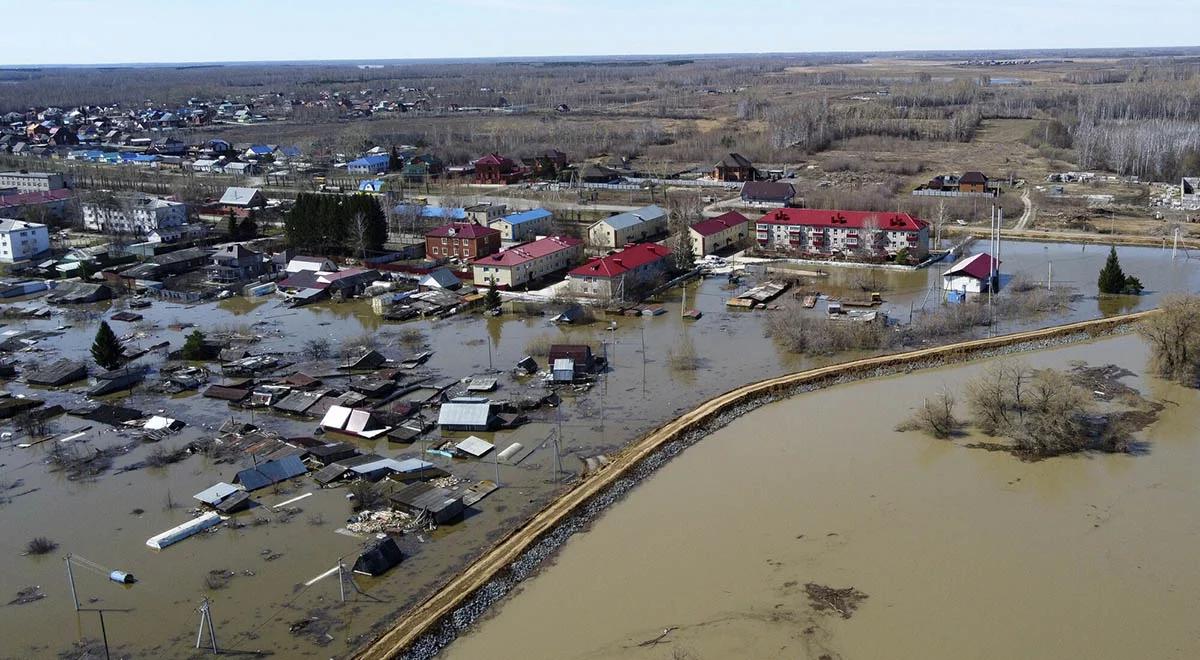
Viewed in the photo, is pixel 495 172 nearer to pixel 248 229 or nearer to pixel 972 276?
pixel 248 229

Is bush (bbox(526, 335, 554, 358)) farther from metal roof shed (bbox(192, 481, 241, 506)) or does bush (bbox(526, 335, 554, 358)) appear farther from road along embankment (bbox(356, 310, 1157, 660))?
metal roof shed (bbox(192, 481, 241, 506))

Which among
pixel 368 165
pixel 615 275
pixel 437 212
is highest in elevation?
pixel 368 165

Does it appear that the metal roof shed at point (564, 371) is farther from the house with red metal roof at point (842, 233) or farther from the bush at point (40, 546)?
the house with red metal roof at point (842, 233)

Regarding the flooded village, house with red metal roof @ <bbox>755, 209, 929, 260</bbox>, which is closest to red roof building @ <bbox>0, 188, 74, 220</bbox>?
the flooded village

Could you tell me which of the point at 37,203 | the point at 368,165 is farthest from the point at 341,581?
the point at 368,165

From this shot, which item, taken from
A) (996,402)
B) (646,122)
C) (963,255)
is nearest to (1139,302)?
(963,255)

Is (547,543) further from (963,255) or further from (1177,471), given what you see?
(963,255)

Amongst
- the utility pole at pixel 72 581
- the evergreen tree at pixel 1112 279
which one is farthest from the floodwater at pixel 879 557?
the evergreen tree at pixel 1112 279
